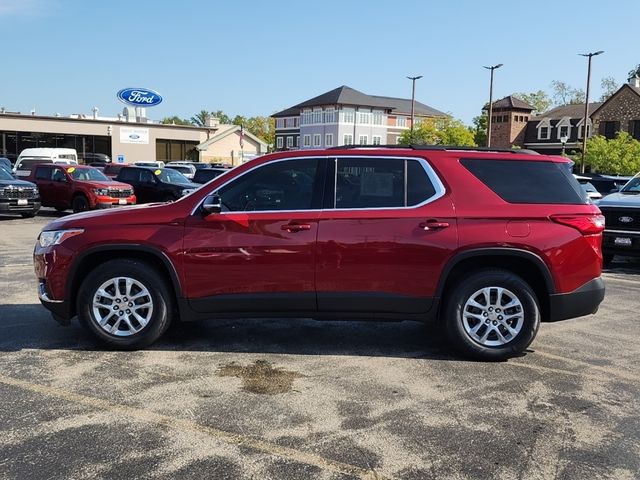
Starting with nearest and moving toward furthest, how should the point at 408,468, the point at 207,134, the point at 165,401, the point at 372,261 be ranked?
the point at 408,468 < the point at 165,401 < the point at 372,261 < the point at 207,134

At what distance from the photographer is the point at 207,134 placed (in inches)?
2162

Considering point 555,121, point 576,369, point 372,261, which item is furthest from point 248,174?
point 555,121

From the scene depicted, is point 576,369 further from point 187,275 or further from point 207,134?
point 207,134

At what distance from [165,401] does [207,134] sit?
173ft

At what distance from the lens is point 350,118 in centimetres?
8906

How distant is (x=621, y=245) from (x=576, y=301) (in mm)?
5780

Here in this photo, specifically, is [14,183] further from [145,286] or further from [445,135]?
[445,135]

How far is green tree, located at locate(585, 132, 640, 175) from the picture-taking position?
44378 mm

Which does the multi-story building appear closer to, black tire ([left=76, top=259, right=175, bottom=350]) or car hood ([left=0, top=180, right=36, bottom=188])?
car hood ([left=0, top=180, right=36, bottom=188])

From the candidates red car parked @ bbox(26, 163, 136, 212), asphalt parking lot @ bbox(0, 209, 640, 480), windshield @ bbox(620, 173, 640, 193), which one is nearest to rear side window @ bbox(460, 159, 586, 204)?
asphalt parking lot @ bbox(0, 209, 640, 480)

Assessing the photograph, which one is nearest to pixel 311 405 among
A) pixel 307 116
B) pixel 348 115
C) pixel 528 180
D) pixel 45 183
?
pixel 528 180

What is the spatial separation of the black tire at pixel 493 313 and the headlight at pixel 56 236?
330 cm

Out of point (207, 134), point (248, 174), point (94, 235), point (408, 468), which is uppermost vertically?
point (207, 134)

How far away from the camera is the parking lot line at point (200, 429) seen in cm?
331
